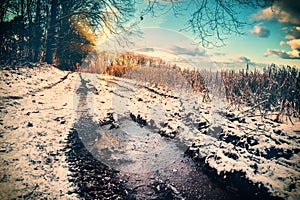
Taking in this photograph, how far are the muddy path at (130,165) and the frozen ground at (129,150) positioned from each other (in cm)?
2

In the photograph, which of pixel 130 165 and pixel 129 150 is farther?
pixel 129 150

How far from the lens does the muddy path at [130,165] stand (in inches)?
144

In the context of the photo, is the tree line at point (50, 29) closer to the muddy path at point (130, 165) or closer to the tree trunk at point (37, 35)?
the tree trunk at point (37, 35)

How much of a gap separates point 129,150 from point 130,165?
2.30ft

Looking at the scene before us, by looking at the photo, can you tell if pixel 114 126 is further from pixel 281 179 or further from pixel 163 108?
pixel 281 179

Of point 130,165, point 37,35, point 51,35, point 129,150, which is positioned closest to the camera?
point 130,165

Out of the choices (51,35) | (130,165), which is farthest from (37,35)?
(130,165)

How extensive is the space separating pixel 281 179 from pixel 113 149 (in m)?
3.70

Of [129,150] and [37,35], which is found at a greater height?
[37,35]

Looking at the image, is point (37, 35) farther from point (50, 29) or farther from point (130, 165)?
point (130, 165)

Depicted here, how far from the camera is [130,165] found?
4539mm

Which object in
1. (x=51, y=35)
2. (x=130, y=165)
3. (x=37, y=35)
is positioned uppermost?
(x=51, y=35)

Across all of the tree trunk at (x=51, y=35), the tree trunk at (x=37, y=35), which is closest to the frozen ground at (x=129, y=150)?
the tree trunk at (x=37, y=35)

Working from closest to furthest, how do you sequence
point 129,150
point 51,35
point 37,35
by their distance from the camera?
point 129,150
point 37,35
point 51,35
